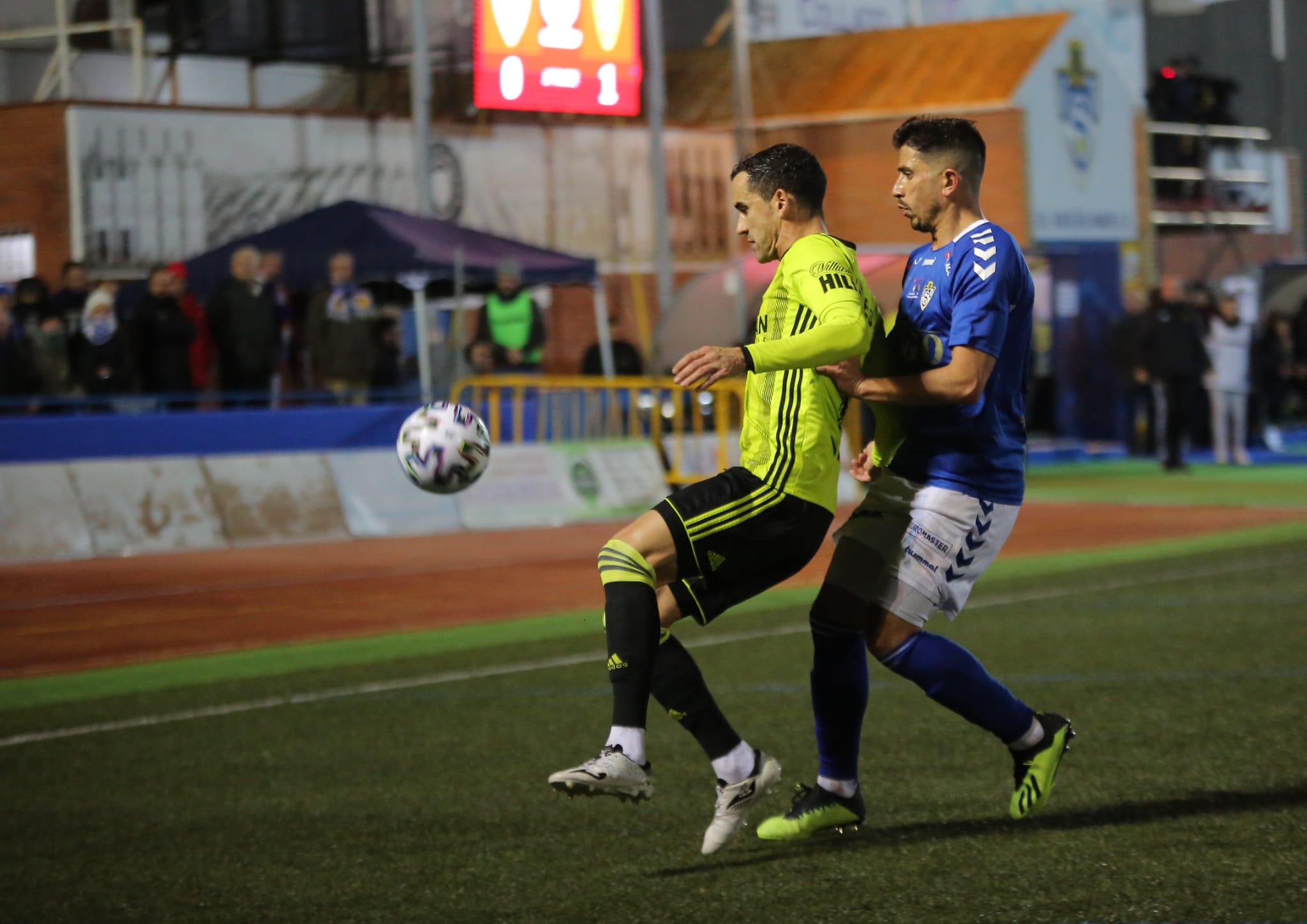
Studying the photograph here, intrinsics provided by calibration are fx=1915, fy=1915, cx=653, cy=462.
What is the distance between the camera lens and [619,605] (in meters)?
5.39

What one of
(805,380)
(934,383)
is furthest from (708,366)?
(934,383)

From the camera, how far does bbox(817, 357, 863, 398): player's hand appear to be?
5.40 meters

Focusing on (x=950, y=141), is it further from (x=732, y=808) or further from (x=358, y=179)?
(x=358, y=179)

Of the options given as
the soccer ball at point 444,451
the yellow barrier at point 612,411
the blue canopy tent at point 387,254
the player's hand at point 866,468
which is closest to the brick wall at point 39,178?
the blue canopy tent at point 387,254

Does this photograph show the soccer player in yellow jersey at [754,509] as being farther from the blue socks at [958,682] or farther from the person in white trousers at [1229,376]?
the person in white trousers at [1229,376]

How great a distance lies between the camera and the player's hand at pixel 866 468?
591cm

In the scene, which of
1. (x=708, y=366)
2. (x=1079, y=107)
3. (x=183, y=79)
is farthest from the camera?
(x=1079, y=107)

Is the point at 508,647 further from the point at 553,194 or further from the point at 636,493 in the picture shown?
the point at 553,194

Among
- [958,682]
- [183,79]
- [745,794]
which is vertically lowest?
[745,794]

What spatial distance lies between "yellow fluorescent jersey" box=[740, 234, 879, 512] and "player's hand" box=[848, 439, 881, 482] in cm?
34

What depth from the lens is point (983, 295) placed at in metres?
5.44

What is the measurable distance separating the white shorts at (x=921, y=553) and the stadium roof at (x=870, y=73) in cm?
2233

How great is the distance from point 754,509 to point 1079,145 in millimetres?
24263

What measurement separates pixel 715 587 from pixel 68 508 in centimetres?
1126
